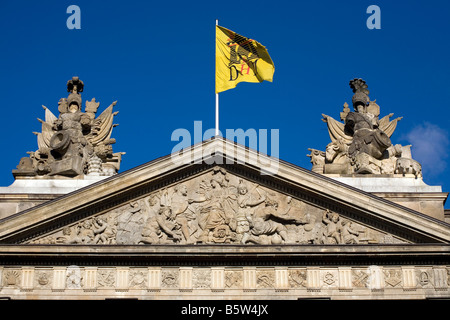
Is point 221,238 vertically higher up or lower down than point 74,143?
lower down

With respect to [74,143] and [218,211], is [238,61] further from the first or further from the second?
[218,211]

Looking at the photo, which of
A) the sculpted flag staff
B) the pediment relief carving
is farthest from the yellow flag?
the pediment relief carving

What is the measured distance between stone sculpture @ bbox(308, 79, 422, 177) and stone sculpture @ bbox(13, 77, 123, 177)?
6894 mm

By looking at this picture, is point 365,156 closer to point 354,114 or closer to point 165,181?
point 354,114

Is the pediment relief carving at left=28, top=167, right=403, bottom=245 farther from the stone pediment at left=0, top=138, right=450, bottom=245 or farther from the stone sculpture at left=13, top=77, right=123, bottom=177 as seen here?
the stone sculpture at left=13, top=77, right=123, bottom=177

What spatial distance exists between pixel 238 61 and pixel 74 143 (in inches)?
240

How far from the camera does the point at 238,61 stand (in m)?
34.0

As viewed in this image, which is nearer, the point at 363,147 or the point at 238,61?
the point at 363,147

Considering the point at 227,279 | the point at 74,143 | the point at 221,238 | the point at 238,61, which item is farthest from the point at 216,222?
the point at 238,61

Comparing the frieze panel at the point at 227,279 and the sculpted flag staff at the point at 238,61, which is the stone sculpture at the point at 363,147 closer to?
the sculpted flag staff at the point at 238,61

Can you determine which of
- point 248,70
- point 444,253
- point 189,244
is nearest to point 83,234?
point 189,244

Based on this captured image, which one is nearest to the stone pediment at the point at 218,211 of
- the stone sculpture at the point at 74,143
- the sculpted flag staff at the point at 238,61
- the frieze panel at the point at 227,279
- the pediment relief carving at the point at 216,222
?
the pediment relief carving at the point at 216,222

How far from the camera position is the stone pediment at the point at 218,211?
96.7 feet
